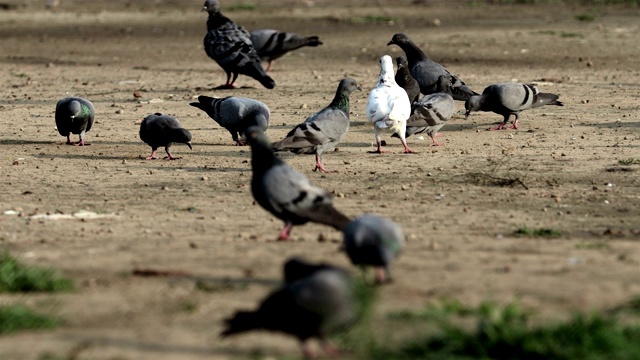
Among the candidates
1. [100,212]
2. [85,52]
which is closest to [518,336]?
[100,212]

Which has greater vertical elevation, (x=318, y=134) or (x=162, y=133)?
(x=318, y=134)

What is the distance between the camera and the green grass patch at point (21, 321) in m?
5.97

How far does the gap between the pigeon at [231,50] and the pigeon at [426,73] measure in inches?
79.8

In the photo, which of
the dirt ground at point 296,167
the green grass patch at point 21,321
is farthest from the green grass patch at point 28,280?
the green grass patch at point 21,321

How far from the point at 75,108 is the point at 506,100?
14.7 feet

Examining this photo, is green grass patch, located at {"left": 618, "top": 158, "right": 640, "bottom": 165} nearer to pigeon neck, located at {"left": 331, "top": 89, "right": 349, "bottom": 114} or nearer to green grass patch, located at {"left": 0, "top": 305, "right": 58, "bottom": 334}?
pigeon neck, located at {"left": 331, "top": 89, "right": 349, "bottom": 114}

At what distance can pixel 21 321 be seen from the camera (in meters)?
6.01

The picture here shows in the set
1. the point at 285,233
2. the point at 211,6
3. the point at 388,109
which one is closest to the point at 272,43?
the point at 211,6

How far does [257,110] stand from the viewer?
12.6 meters

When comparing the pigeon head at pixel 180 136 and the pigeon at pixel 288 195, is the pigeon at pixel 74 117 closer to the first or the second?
the pigeon head at pixel 180 136

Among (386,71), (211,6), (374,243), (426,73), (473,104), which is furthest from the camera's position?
(211,6)

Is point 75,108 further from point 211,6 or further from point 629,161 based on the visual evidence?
point 211,6

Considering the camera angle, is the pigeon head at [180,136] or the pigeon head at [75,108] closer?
the pigeon head at [180,136]

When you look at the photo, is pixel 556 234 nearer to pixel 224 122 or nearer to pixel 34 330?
pixel 34 330
